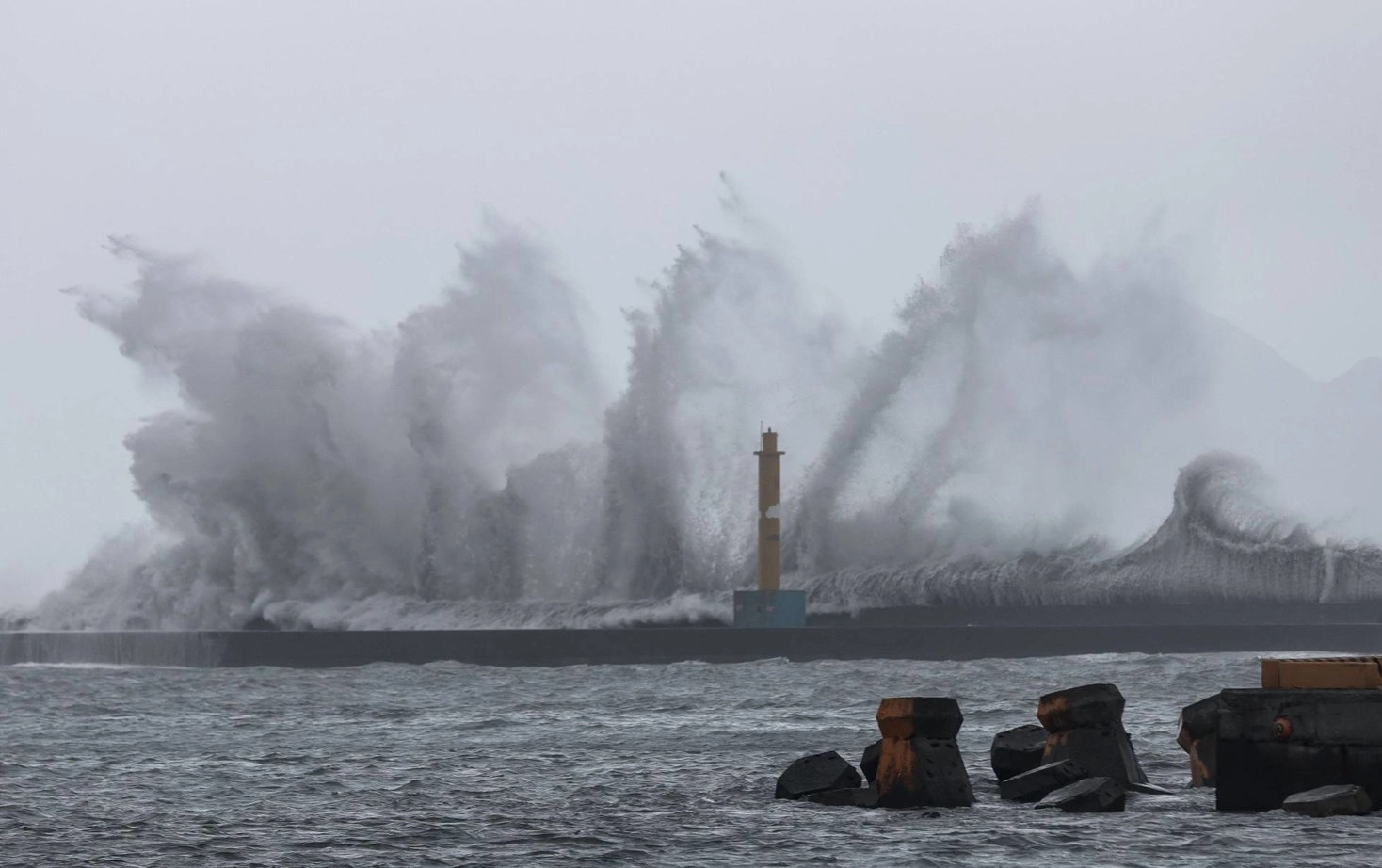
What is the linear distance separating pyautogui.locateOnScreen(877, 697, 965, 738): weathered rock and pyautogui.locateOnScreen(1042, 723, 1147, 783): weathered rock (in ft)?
4.30

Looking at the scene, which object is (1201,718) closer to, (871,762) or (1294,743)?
(1294,743)

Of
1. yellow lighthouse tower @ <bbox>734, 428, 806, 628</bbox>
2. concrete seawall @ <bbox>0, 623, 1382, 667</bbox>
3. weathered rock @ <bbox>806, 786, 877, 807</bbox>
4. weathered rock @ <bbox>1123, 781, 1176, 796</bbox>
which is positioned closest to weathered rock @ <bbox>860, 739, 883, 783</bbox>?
weathered rock @ <bbox>806, 786, 877, 807</bbox>

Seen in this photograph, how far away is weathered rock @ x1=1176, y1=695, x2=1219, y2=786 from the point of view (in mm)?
16969

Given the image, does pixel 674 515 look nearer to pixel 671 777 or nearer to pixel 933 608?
pixel 933 608

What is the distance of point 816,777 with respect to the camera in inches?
654

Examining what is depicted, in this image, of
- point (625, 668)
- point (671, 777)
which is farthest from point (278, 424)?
point (671, 777)

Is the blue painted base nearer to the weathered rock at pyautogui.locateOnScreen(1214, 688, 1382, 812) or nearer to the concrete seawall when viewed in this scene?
the concrete seawall

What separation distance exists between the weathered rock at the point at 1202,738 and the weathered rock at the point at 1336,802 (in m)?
2.65

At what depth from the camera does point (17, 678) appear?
151 feet

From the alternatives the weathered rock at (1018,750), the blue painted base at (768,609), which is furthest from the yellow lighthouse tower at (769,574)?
the weathered rock at (1018,750)

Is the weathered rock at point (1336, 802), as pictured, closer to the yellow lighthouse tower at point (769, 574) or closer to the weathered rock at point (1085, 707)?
the weathered rock at point (1085, 707)

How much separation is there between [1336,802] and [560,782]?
7.52 m

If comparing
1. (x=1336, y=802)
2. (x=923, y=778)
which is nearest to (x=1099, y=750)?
(x=923, y=778)

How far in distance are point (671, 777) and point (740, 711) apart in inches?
353
